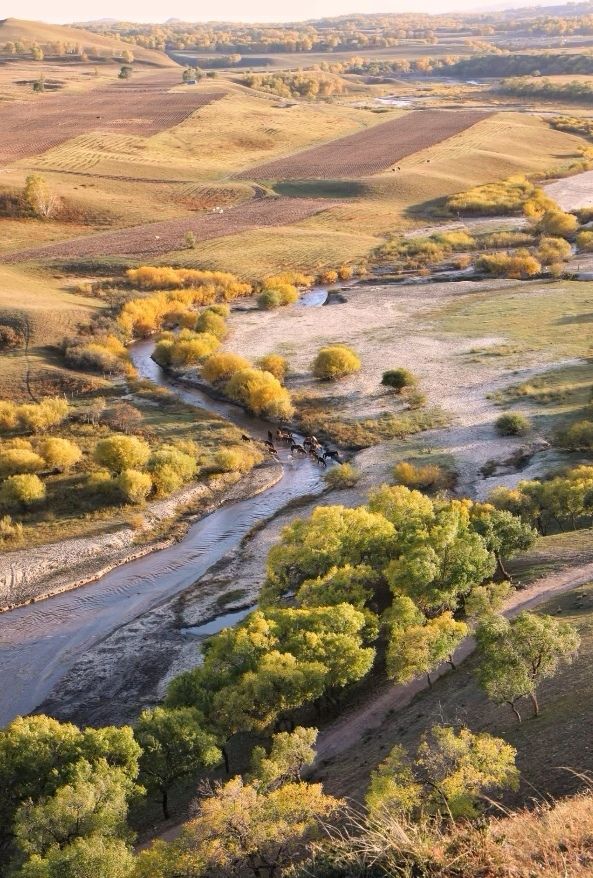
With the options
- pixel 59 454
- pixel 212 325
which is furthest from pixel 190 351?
pixel 59 454

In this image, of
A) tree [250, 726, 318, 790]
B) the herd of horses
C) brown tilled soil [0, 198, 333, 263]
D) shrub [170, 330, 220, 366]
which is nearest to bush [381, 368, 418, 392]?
the herd of horses

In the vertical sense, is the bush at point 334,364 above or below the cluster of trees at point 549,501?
above

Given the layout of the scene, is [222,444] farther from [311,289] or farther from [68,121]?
[68,121]

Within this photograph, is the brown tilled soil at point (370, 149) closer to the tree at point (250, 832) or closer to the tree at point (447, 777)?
the tree at point (447, 777)

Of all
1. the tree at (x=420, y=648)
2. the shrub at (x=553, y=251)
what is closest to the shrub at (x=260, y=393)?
the tree at (x=420, y=648)

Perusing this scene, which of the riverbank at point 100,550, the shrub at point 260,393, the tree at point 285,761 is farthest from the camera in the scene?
the shrub at point 260,393

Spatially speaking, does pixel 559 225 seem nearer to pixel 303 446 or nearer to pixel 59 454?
pixel 303 446

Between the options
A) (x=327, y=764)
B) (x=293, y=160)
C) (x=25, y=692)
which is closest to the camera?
(x=327, y=764)

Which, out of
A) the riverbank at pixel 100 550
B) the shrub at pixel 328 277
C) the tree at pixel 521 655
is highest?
the shrub at pixel 328 277

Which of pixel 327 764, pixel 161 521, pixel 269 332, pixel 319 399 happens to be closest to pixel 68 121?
pixel 269 332
